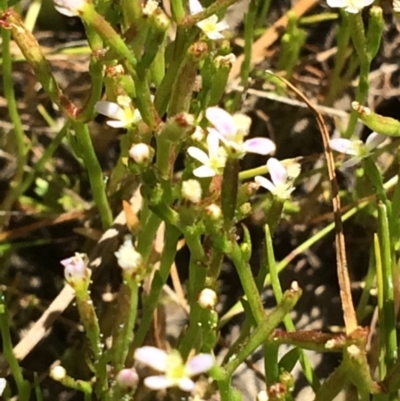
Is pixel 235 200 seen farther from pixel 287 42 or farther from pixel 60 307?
pixel 287 42

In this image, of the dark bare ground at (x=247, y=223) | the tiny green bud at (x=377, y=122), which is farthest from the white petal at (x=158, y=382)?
the dark bare ground at (x=247, y=223)

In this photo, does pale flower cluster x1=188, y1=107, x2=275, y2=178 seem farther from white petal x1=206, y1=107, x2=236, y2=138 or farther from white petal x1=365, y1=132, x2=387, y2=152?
white petal x1=365, y1=132, x2=387, y2=152

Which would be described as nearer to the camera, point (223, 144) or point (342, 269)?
point (223, 144)

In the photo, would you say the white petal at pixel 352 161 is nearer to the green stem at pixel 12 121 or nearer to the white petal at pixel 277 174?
the white petal at pixel 277 174

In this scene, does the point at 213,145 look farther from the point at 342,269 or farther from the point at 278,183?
the point at 342,269

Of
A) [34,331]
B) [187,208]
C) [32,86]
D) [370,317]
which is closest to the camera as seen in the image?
[187,208]

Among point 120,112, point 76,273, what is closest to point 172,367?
point 76,273

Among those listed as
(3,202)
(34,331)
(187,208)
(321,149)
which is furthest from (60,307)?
(321,149)
